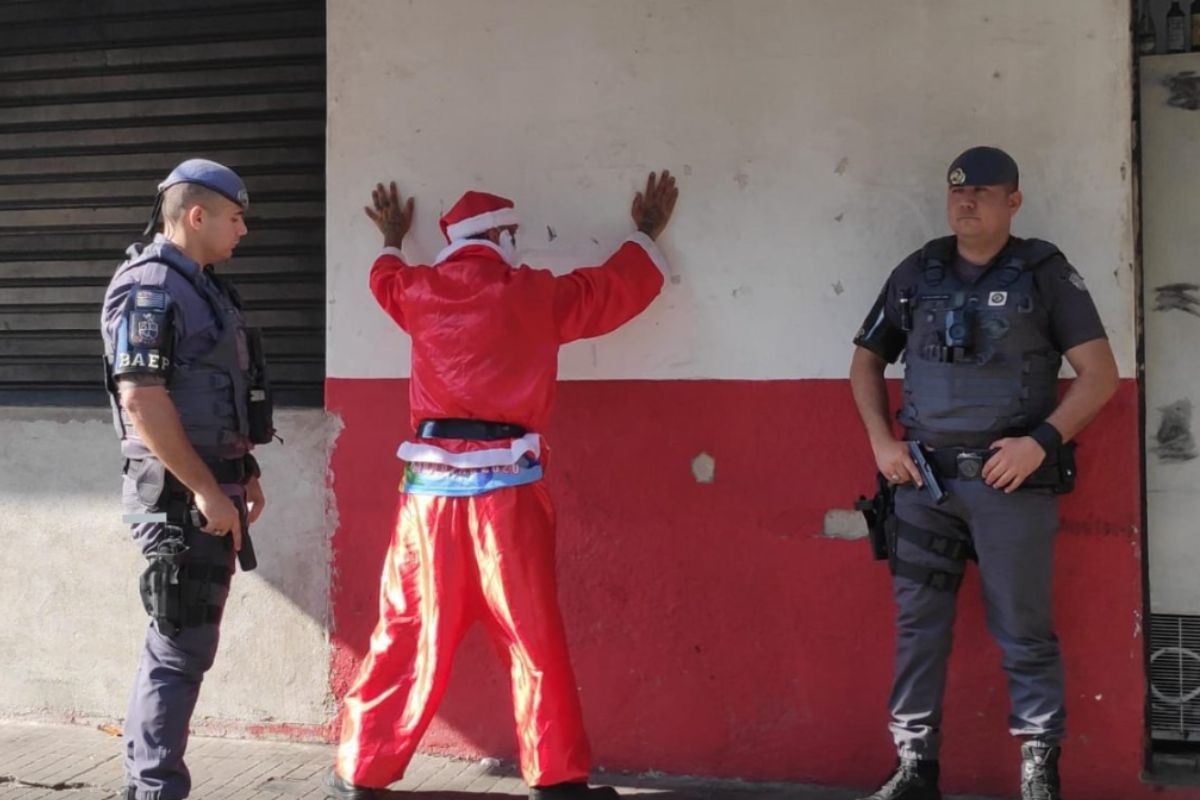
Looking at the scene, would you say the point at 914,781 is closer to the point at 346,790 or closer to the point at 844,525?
the point at 844,525

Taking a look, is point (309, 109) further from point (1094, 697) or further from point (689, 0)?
point (1094, 697)

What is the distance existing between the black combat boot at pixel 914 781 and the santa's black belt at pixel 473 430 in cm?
160

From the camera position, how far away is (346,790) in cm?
430

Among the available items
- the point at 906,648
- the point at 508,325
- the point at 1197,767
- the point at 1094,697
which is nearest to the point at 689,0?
the point at 508,325

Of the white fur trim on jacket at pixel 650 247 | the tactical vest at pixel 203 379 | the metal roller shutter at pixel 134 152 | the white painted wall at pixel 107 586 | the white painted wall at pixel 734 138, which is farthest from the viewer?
the metal roller shutter at pixel 134 152

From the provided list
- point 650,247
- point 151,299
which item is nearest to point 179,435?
point 151,299

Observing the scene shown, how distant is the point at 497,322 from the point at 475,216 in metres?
0.39

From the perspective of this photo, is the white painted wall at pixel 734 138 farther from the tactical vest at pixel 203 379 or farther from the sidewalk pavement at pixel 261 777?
the sidewalk pavement at pixel 261 777

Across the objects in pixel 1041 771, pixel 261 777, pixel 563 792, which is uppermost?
pixel 1041 771

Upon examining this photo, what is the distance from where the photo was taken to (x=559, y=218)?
4.68 metres

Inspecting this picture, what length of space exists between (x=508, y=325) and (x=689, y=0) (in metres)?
1.37

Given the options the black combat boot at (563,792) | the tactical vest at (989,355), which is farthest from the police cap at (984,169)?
the black combat boot at (563,792)

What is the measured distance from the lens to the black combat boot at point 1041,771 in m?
3.92

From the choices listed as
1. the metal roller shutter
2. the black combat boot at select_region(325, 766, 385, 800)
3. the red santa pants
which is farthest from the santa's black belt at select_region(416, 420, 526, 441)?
the black combat boot at select_region(325, 766, 385, 800)
